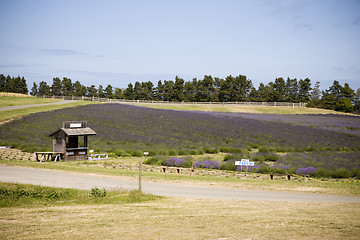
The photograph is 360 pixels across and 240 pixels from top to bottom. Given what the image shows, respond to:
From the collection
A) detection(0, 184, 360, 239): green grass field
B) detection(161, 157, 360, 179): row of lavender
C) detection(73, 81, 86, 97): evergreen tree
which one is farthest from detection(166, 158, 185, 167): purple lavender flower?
detection(73, 81, 86, 97): evergreen tree

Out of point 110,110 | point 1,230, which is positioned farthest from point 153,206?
point 110,110

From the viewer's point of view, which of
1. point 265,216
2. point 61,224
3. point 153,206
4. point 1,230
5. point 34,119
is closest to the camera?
point 1,230

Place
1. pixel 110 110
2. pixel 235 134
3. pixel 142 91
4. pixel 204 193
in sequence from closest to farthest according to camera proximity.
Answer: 1. pixel 204 193
2. pixel 235 134
3. pixel 110 110
4. pixel 142 91

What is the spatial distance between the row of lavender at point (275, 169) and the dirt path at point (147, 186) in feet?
20.4

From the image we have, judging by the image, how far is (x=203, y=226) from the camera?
998 centimetres

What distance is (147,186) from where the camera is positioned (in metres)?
18.5

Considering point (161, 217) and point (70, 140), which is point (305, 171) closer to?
point (161, 217)

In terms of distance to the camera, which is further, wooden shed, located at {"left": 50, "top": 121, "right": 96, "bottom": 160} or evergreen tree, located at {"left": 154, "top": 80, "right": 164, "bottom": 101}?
evergreen tree, located at {"left": 154, "top": 80, "right": 164, "bottom": 101}

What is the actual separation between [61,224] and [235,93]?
115 meters

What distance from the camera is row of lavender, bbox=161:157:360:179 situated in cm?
2241

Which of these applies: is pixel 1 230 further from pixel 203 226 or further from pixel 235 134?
pixel 235 134

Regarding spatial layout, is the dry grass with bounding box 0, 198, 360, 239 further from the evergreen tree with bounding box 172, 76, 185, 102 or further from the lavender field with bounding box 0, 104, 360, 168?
the evergreen tree with bounding box 172, 76, 185, 102

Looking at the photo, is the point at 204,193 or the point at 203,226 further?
the point at 204,193

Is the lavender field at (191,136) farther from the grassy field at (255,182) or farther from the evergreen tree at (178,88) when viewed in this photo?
the evergreen tree at (178,88)
